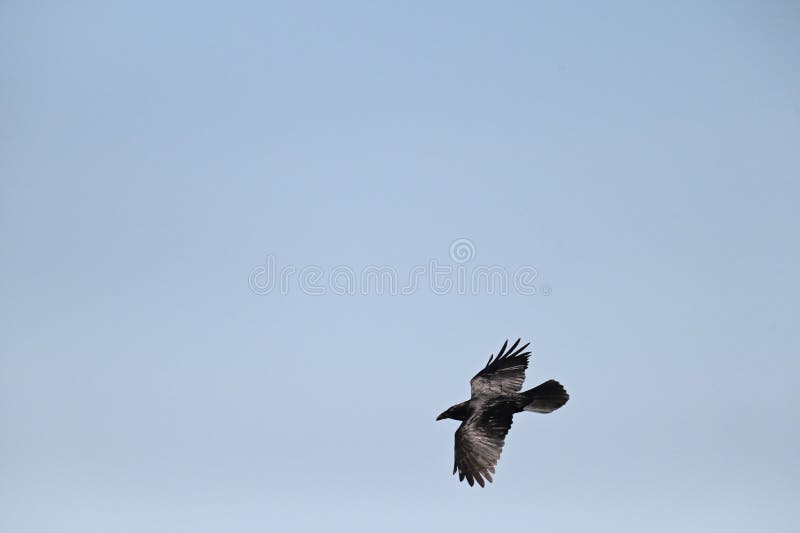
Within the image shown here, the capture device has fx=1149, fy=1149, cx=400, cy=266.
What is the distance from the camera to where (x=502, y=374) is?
2759 cm

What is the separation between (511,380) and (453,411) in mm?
1594

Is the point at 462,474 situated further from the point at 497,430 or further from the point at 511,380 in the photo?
the point at 511,380

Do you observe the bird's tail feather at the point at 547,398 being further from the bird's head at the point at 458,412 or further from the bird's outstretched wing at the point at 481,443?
the bird's head at the point at 458,412

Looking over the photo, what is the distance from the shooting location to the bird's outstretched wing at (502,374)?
89.5 ft

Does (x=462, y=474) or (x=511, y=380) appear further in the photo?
(x=511, y=380)

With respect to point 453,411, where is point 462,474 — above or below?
below

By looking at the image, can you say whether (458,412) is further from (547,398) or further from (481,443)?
(547,398)

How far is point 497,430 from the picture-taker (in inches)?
1013

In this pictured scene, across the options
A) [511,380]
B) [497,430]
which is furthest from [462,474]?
[511,380]

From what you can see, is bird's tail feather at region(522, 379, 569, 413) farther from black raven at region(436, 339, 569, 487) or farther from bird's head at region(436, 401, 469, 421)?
bird's head at region(436, 401, 469, 421)

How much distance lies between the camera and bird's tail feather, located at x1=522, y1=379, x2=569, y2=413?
26359 millimetres

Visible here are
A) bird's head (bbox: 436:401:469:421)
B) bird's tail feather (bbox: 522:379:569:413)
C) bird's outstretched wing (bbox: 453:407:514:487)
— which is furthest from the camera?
bird's head (bbox: 436:401:469:421)

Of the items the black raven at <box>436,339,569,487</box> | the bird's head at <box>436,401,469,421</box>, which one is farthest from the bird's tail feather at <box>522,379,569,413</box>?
the bird's head at <box>436,401,469,421</box>

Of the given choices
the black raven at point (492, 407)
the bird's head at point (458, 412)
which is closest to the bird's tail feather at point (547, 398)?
the black raven at point (492, 407)
